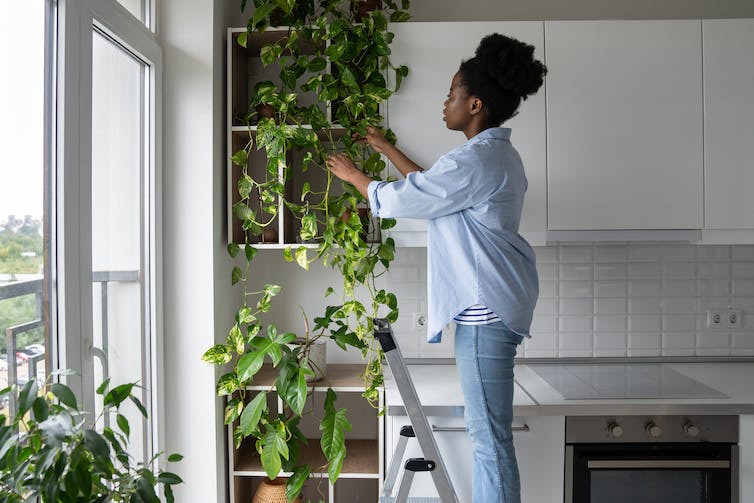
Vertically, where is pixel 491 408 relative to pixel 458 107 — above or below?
below

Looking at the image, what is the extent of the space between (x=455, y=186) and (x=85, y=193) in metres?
0.92

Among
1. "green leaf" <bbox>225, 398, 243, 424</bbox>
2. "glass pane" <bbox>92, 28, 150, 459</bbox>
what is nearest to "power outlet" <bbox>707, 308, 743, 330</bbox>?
"green leaf" <bbox>225, 398, 243, 424</bbox>

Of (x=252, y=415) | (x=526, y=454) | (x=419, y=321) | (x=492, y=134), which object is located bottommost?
(x=526, y=454)

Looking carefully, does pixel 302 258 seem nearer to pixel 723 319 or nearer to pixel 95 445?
pixel 95 445

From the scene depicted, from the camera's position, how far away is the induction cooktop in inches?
73.3

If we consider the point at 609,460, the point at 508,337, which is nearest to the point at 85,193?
the point at 508,337

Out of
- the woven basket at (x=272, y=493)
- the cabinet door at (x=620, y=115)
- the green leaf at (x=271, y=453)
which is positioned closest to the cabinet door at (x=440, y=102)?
the cabinet door at (x=620, y=115)

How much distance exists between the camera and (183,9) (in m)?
1.92

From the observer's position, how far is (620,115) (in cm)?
199

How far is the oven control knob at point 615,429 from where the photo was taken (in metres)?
1.77

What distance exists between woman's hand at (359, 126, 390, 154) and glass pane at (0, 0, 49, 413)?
96cm

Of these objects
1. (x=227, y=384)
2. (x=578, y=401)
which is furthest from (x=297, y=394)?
(x=578, y=401)

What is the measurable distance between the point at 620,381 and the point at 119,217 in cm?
172

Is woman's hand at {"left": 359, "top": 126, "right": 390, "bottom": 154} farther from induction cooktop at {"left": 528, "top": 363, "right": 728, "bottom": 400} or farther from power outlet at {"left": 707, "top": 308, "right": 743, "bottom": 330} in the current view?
power outlet at {"left": 707, "top": 308, "right": 743, "bottom": 330}
